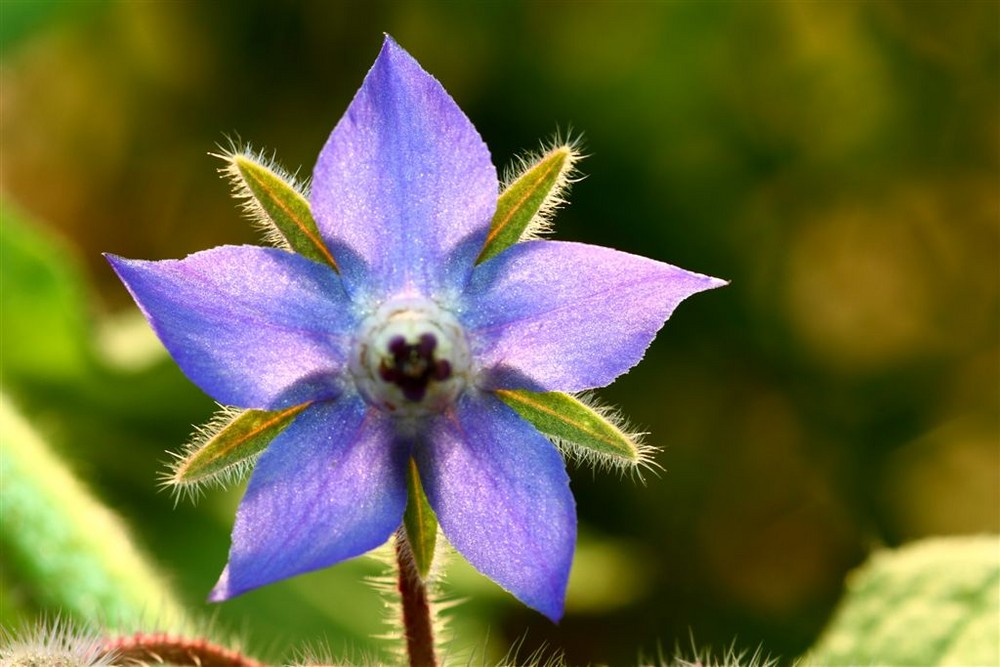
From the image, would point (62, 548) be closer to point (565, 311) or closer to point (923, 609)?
point (565, 311)

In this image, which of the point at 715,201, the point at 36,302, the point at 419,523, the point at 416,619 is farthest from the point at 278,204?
the point at 715,201

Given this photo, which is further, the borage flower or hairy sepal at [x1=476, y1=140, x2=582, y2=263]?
hairy sepal at [x1=476, y1=140, x2=582, y2=263]

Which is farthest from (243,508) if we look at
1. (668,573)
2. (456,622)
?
(668,573)

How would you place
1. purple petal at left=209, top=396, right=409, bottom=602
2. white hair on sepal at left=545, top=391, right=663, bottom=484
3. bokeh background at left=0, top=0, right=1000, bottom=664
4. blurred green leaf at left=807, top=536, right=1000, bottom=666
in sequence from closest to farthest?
purple petal at left=209, top=396, right=409, bottom=602, white hair on sepal at left=545, top=391, right=663, bottom=484, blurred green leaf at left=807, top=536, right=1000, bottom=666, bokeh background at left=0, top=0, right=1000, bottom=664

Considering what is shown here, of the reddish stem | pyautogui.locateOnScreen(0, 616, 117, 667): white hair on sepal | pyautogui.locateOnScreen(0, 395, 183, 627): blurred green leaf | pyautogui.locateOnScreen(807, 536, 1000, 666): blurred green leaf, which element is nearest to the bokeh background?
pyautogui.locateOnScreen(807, 536, 1000, 666): blurred green leaf

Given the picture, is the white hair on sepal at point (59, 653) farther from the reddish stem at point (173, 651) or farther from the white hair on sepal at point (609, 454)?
the white hair on sepal at point (609, 454)

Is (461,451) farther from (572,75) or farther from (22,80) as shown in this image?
(22,80)

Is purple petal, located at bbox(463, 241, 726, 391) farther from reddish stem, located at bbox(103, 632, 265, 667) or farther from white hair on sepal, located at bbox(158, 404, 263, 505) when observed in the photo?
reddish stem, located at bbox(103, 632, 265, 667)
